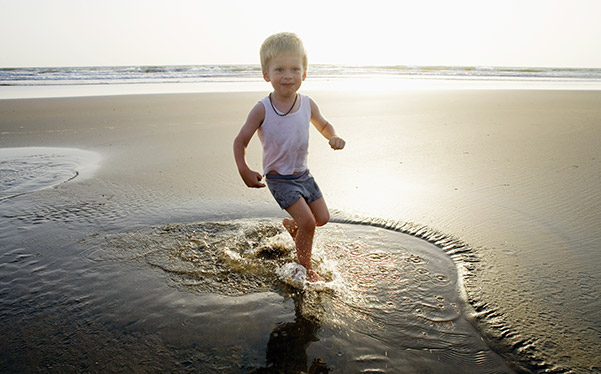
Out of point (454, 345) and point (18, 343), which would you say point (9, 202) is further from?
point (454, 345)

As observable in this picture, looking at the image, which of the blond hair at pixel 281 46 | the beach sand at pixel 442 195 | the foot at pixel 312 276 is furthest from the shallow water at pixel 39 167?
the foot at pixel 312 276

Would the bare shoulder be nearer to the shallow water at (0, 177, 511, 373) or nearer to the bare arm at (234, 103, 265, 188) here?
the bare arm at (234, 103, 265, 188)

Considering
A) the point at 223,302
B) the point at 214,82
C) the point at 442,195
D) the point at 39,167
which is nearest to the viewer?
the point at 223,302

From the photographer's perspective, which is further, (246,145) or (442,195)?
(442,195)

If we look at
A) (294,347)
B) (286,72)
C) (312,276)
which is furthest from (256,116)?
(294,347)

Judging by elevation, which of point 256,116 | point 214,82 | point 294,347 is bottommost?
point 294,347

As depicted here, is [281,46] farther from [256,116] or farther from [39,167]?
[39,167]

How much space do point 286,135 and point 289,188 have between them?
0.35 m

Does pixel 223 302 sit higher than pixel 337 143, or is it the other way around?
pixel 337 143

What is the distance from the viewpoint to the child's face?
2.46 meters

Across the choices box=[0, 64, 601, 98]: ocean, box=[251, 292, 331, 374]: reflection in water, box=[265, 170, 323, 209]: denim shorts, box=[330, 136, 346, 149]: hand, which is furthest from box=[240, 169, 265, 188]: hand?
box=[0, 64, 601, 98]: ocean

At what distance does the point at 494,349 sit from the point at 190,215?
2682 millimetres

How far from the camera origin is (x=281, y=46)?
2.44 m

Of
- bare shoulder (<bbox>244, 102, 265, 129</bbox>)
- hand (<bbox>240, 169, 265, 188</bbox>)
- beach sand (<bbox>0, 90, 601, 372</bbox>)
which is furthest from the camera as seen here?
bare shoulder (<bbox>244, 102, 265, 129</bbox>)
